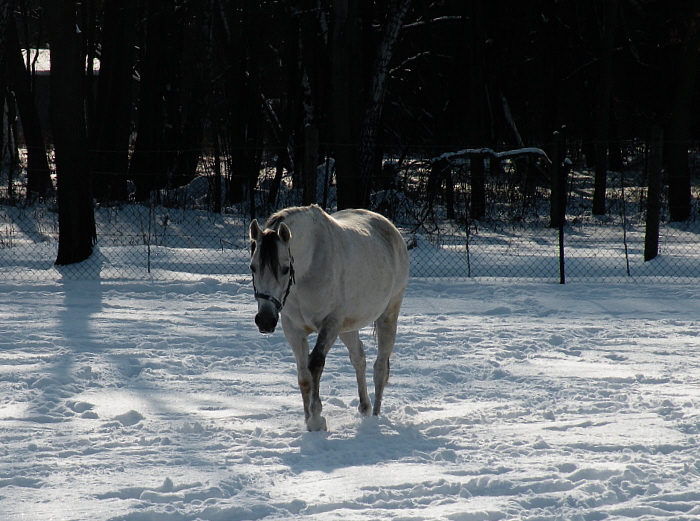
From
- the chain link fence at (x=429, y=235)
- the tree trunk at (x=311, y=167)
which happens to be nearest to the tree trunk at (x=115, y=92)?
the chain link fence at (x=429, y=235)

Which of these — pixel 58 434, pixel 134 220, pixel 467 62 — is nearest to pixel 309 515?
pixel 58 434

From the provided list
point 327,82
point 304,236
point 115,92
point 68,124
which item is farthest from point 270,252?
A: point 327,82

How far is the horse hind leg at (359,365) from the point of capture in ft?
17.9

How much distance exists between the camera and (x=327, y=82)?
869 inches

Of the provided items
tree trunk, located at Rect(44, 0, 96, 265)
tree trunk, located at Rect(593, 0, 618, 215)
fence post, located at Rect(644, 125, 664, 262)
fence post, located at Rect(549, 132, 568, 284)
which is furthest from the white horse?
tree trunk, located at Rect(593, 0, 618, 215)

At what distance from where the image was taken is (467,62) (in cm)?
2347

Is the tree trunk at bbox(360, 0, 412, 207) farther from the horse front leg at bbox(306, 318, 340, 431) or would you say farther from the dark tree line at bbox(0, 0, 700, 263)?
the horse front leg at bbox(306, 318, 340, 431)

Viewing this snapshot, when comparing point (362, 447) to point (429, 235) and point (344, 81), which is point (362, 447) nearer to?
point (429, 235)

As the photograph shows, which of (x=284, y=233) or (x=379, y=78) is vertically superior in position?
(x=379, y=78)

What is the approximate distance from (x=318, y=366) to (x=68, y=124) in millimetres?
8234

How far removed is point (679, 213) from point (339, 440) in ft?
50.2

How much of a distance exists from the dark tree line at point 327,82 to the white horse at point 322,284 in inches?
203

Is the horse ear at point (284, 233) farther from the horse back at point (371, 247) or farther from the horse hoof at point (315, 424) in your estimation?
the horse hoof at point (315, 424)

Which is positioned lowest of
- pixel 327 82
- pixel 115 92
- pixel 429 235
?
pixel 429 235
